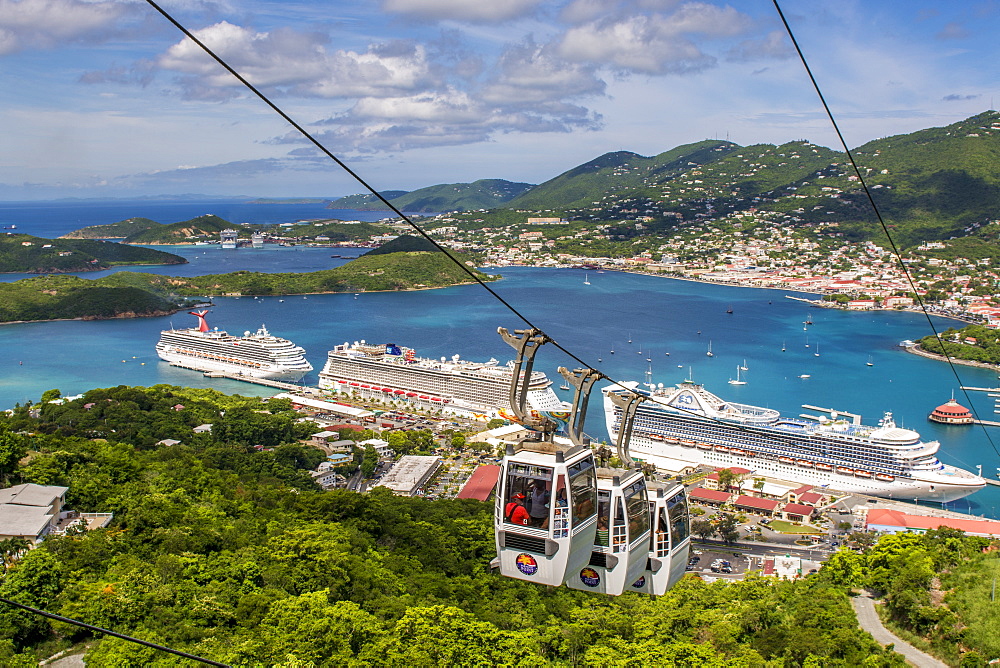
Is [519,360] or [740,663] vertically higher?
[519,360]

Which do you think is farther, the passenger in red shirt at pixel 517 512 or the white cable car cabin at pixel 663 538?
the white cable car cabin at pixel 663 538

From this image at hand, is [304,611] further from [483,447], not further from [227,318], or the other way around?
[227,318]

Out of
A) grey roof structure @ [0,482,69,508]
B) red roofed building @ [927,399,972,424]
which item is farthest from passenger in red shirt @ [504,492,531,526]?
red roofed building @ [927,399,972,424]

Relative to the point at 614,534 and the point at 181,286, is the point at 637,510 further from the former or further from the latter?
the point at 181,286

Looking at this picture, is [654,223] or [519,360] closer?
[519,360]

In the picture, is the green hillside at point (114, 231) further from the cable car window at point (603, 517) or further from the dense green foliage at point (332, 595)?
the cable car window at point (603, 517)

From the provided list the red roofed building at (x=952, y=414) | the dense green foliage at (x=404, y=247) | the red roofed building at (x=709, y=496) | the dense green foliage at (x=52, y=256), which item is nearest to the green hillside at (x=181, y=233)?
the dense green foliage at (x=52, y=256)

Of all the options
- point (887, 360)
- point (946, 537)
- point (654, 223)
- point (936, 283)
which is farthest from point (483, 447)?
point (654, 223)
